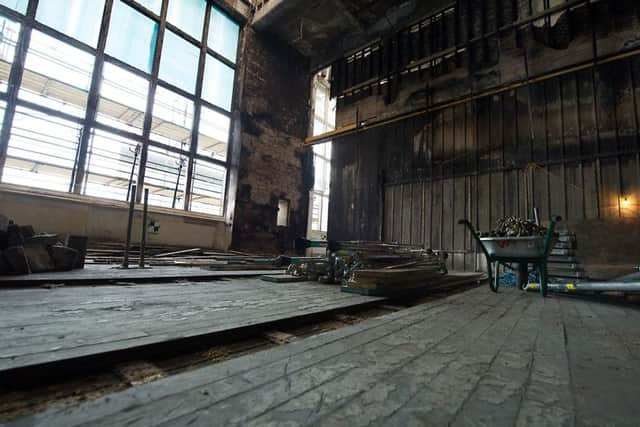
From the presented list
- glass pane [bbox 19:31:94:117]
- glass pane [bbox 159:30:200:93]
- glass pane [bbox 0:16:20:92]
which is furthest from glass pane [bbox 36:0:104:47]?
glass pane [bbox 159:30:200:93]

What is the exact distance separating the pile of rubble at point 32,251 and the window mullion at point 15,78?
4.23 m

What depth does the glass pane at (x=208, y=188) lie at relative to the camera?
29.8 ft

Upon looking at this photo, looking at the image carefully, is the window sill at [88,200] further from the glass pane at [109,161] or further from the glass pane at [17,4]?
the glass pane at [17,4]

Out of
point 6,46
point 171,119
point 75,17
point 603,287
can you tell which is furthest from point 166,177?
point 603,287

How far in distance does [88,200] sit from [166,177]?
2.05 m

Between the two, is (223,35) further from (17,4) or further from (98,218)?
(98,218)

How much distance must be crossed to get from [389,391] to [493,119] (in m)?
7.76

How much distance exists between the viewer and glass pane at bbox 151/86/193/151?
8266 mm

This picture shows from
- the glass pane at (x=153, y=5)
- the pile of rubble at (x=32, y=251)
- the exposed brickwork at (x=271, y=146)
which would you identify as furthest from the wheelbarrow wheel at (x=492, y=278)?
the glass pane at (x=153, y=5)

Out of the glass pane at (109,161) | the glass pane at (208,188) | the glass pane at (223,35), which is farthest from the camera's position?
the glass pane at (223,35)

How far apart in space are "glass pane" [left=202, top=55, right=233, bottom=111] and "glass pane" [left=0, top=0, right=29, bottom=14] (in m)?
4.10

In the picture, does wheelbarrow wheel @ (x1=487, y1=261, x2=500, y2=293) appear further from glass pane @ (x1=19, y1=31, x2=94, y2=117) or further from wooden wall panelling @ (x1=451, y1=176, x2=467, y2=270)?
glass pane @ (x1=19, y1=31, x2=94, y2=117)

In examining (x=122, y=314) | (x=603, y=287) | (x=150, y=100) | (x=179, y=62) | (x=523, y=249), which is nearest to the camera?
(x=122, y=314)

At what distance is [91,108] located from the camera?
702 cm
